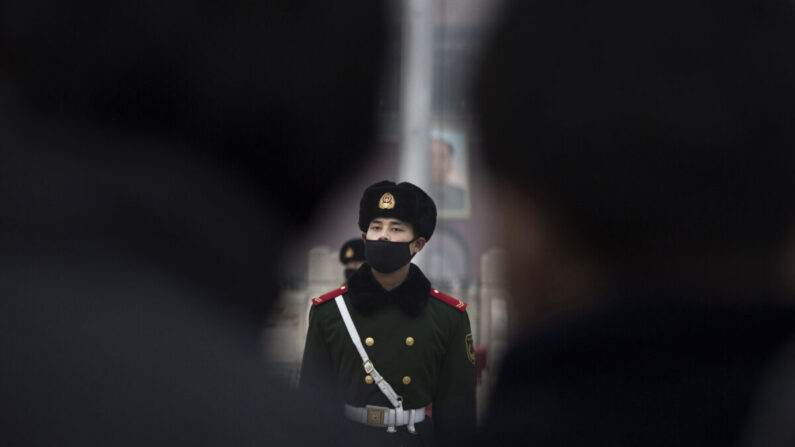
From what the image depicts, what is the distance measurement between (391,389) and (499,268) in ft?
8.85

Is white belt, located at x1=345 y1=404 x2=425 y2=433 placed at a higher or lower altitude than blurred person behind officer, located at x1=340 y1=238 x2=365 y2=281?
lower

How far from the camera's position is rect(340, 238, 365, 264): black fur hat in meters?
3.72

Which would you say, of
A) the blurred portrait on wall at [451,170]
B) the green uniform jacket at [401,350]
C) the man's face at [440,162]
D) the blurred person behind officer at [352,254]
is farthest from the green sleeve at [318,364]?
the man's face at [440,162]

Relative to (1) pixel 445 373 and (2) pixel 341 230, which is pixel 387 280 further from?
(2) pixel 341 230

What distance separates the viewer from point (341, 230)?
381cm

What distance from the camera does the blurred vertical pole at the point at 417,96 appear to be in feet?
12.1

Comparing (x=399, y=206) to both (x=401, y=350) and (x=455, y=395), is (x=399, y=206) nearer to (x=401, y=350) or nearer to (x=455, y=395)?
(x=401, y=350)

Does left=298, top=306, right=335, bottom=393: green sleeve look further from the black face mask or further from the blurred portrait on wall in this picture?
the blurred portrait on wall

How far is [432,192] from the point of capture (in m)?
3.93

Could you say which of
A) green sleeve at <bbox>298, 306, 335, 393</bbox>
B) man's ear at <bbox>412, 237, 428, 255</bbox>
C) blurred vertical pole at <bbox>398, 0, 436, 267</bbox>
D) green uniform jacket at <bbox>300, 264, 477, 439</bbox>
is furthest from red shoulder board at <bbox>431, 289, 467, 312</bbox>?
blurred vertical pole at <bbox>398, 0, 436, 267</bbox>

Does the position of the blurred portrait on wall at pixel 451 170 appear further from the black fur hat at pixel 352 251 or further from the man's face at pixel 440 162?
the black fur hat at pixel 352 251

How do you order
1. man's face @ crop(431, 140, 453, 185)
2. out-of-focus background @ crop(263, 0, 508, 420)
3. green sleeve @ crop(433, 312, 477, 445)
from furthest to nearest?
man's face @ crop(431, 140, 453, 185), out-of-focus background @ crop(263, 0, 508, 420), green sleeve @ crop(433, 312, 477, 445)

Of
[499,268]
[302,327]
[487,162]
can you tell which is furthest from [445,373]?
[487,162]

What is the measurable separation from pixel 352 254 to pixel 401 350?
179 cm
